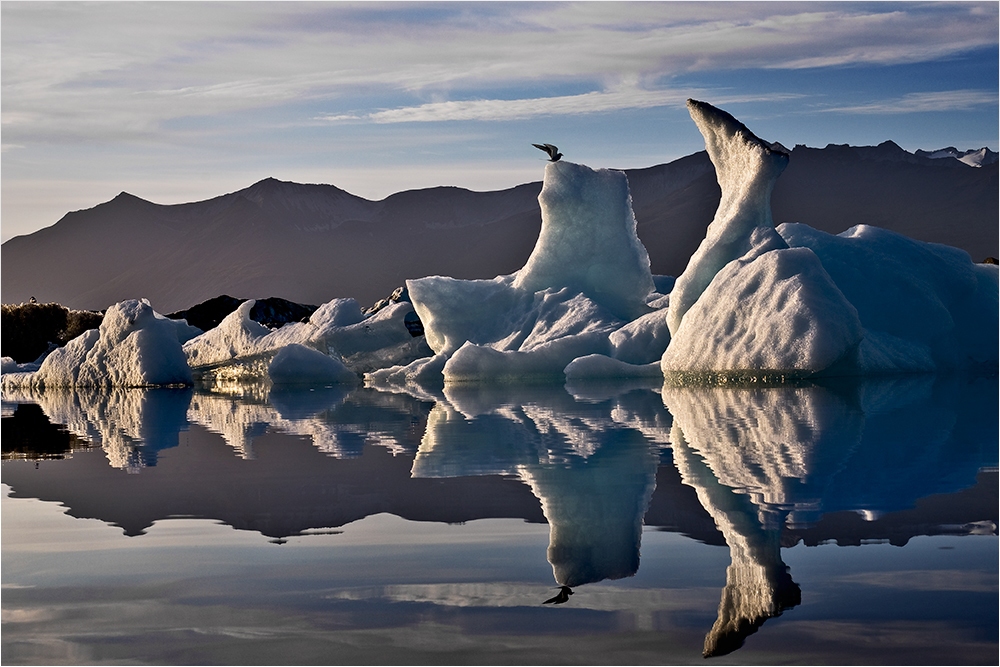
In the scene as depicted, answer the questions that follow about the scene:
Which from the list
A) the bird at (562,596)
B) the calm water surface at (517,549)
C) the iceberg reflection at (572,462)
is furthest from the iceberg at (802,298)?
the bird at (562,596)

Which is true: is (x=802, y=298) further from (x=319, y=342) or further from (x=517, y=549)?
(x=319, y=342)

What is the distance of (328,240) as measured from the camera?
15475cm

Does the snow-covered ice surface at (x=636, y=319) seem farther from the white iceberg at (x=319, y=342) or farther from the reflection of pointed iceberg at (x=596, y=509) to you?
the reflection of pointed iceberg at (x=596, y=509)

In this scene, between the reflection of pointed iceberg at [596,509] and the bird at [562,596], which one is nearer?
the bird at [562,596]

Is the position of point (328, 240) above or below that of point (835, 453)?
above

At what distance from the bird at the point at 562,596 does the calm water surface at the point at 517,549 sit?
1 cm

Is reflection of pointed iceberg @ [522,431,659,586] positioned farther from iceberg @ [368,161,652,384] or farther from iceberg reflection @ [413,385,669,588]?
iceberg @ [368,161,652,384]

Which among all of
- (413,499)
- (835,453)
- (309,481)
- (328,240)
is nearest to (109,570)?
(413,499)

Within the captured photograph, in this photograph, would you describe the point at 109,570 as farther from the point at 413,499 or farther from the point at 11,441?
the point at 11,441

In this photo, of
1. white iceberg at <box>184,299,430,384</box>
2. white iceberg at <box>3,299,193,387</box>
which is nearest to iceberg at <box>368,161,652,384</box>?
white iceberg at <box>184,299,430,384</box>

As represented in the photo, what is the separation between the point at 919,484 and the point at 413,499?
218 cm

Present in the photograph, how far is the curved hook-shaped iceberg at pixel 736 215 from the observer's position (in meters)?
16.8

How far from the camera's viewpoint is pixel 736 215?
17156 mm

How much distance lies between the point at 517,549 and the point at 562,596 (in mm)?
643
